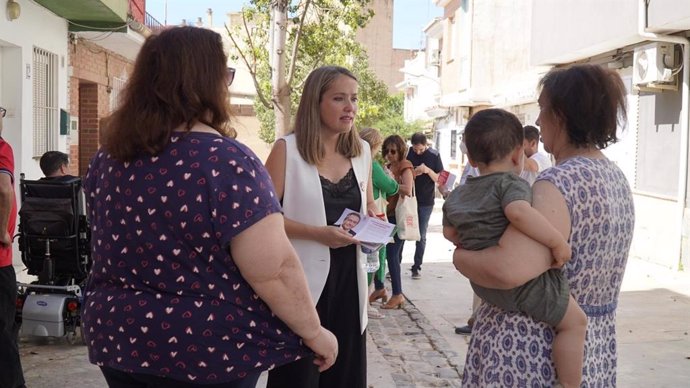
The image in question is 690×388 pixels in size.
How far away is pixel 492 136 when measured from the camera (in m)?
2.64

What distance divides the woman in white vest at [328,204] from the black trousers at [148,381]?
1.18 meters

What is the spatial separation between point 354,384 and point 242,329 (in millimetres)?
1599

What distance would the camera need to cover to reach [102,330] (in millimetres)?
2320

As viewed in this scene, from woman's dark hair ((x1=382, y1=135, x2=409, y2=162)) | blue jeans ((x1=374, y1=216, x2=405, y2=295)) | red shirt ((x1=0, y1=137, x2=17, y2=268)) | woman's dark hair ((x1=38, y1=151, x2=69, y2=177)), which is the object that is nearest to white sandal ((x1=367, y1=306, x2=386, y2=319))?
blue jeans ((x1=374, y1=216, x2=405, y2=295))

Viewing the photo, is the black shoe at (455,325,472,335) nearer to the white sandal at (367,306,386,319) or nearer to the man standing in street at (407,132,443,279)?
the white sandal at (367,306,386,319)

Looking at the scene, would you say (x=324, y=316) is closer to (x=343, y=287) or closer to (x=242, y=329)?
(x=343, y=287)

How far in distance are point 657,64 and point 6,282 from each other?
984 centimetres

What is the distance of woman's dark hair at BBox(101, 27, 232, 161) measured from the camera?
2.28 metres

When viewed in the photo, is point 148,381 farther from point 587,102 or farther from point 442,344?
point 442,344

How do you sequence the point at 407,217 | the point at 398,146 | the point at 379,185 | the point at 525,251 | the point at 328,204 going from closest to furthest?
the point at 525,251, the point at 328,204, the point at 379,185, the point at 407,217, the point at 398,146

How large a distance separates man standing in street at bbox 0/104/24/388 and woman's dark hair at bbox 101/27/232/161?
248 cm

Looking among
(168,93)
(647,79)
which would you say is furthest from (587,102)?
(647,79)

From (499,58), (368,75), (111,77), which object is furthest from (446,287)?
(368,75)

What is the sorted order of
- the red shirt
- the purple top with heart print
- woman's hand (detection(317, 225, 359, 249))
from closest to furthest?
the purple top with heart print
woman's hand (detection(317, 225, 359, 249))
the red shirt
